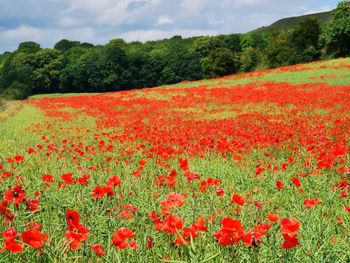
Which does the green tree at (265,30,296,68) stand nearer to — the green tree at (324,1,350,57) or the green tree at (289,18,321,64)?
the green tree at (289,18,321,64)

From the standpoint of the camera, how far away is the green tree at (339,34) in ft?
177

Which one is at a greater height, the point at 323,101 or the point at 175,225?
the point at 175,225

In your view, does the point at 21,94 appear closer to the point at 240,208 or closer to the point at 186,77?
the point at 186,77

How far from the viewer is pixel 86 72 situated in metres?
76.6

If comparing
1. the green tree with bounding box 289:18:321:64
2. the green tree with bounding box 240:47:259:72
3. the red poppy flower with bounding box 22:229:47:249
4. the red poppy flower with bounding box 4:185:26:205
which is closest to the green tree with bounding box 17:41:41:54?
the green tree with bounding box 240:47:259:72

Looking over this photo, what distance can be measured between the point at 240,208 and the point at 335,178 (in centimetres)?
253

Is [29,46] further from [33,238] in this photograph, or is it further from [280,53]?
[33,238]

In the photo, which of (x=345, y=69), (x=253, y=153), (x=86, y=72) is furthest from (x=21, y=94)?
(x=253, y=153)

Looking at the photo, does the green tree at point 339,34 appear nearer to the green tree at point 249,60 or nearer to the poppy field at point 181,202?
the green tree at point 249,60

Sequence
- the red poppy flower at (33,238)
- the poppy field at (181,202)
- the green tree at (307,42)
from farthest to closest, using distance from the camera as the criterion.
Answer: the green tree at (307,42) → the poppy field at (181,202) → the red poppy flower at (33,238)

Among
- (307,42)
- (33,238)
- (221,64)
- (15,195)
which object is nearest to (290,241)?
(33,238)

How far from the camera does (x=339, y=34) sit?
54062 mm

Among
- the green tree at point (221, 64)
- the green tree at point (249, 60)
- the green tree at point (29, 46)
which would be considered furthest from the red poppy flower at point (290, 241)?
the green tree at point (29, 46)

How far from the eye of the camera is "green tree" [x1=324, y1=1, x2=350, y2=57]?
53859mm
